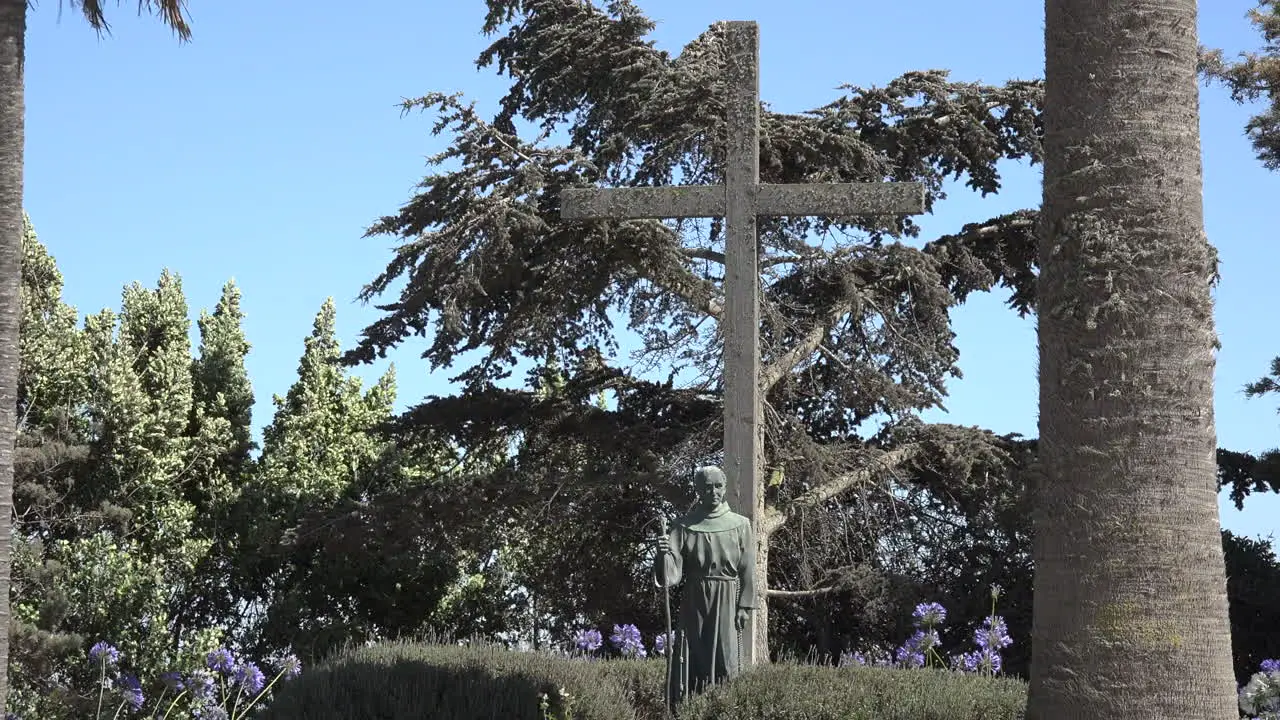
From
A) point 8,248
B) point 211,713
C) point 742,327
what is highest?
point 8,248

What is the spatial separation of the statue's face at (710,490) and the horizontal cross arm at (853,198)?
3976 mm

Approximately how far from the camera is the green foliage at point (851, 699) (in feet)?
30.9

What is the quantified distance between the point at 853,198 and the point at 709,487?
428cm

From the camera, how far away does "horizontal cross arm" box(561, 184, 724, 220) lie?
1355 cm

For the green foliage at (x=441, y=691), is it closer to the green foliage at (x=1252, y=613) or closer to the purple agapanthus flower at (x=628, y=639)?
the purple agapanthus flower at (x=628, y=639)

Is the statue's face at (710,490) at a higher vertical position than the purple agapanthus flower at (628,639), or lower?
higher

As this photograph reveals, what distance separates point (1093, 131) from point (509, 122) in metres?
14.4

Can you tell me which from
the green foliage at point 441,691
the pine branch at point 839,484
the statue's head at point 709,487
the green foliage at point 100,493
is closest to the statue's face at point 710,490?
the statue's head at point 709,487

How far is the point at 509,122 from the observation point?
21.0 meters

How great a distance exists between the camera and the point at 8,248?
13.1 meters

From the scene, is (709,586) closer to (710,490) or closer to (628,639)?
(710,490)

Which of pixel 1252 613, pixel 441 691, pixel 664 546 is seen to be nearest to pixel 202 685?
pixel 441 691

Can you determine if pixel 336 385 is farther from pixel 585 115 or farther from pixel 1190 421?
pixel 1190 421

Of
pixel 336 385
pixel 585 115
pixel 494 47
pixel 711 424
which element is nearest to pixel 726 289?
pixel 711 424
